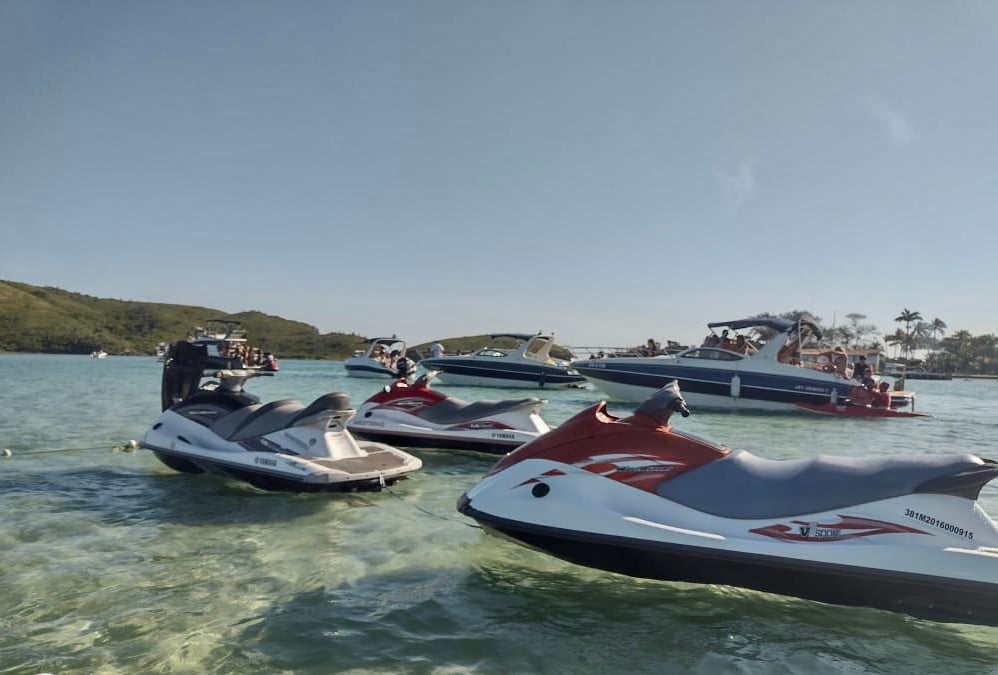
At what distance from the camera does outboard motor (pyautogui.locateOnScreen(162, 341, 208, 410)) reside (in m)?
8.86

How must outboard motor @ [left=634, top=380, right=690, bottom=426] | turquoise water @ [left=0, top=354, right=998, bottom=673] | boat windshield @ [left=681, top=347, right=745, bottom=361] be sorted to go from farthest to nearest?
boat windshield @ [left=681, top=347, right=745, bottom=361]
outboard motor @ [left=634, top=380, right=690, bottom=426]
turquoise water @ [left=0, top=354, right=998, bottom=673]

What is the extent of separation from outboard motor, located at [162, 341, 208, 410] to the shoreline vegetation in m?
104

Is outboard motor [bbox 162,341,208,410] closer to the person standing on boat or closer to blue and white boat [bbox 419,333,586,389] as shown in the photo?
the person standing on boat

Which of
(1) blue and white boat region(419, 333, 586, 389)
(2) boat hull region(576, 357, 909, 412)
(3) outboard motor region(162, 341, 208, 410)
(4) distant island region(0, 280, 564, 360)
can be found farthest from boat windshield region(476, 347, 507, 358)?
(4) distant island region(0, 280, 564, 360)

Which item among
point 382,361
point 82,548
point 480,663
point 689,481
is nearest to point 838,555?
point 689,481

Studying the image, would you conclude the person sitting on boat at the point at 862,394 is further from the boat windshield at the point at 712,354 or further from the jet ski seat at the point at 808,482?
the jet ski seat at the point at 808,482

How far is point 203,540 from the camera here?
5449 millimetres

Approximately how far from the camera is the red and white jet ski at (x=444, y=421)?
9.63 meters

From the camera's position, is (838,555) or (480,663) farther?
(838,555)

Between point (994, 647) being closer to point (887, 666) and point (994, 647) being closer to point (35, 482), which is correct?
point (887, 666)

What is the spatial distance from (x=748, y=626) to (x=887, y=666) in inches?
28.0

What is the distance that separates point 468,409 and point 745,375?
1337cm

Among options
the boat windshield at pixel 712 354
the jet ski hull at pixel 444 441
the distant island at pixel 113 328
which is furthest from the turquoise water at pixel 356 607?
the distant island at pixel 113 328

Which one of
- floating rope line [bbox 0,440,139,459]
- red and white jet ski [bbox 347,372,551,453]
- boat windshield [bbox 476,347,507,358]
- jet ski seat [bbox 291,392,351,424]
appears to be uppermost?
boat windshield [bbox 476,347,507,358]
